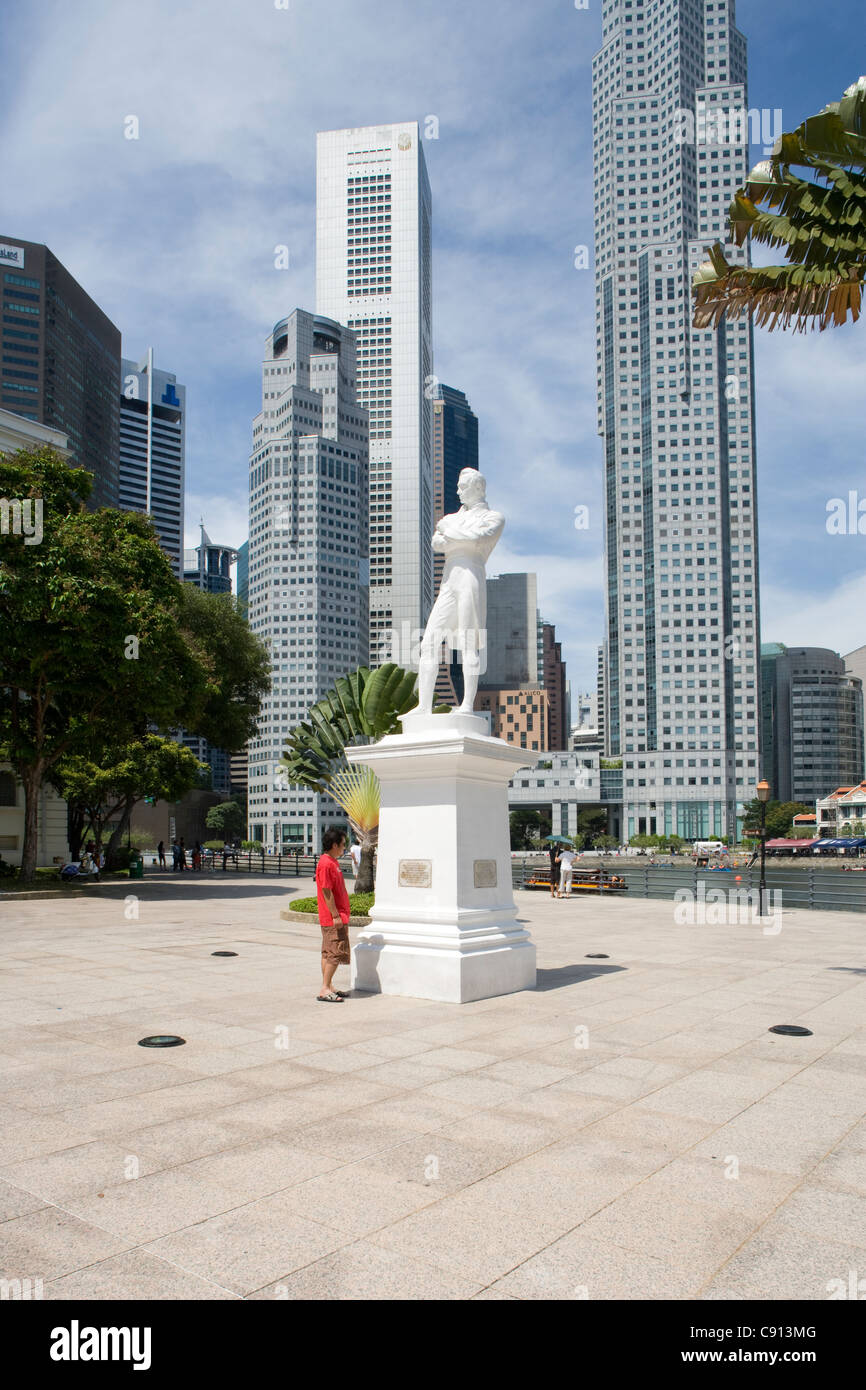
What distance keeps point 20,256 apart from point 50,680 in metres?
140

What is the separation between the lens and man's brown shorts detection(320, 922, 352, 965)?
352 inches

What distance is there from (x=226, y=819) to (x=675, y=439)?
97.4 meters

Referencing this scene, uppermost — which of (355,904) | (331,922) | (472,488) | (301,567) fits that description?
(301,567)

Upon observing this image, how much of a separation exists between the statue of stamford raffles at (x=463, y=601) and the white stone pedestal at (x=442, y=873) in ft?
1.89

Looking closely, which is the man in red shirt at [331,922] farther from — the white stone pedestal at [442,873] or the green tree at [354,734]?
the green tree at [354,734]

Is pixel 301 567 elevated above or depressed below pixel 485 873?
above

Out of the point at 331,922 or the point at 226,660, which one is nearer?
the point at 331,922

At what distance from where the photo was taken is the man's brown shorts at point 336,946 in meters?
8.95

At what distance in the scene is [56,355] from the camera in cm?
14388

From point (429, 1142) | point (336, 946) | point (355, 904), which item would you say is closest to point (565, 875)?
point (355, 904)

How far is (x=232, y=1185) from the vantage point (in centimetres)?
422

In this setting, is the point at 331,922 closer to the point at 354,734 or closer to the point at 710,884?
the point at 354,734

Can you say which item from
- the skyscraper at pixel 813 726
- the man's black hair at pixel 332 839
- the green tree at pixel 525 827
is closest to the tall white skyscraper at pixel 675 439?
the green tree at pixel 525 827

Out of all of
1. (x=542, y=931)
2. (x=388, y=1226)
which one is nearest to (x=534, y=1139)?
(x=388, y=1226)
